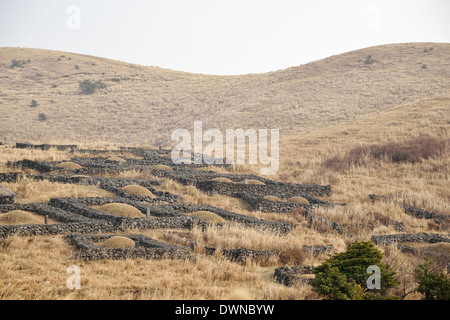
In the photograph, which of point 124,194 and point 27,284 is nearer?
point 27,284

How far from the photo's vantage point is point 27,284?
1074 centimetres

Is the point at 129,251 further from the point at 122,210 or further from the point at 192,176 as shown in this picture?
the point at 192,176

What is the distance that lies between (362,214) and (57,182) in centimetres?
1631

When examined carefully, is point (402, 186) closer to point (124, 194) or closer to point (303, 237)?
point (303, 237)

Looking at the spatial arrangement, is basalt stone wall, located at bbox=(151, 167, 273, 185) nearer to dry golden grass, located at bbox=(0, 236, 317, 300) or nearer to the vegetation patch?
the vegetation patch

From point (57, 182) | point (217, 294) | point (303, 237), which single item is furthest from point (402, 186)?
point (217, 294)

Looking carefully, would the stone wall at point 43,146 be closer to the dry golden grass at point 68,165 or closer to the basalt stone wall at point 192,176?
the dry golden grass at point 68,165

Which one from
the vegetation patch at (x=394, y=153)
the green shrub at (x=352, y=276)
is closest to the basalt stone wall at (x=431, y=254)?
the green shrub at (x=352, y=276)

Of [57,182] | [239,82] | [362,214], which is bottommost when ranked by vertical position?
[362,214]

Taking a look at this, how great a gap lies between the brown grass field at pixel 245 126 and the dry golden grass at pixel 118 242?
1138 mm

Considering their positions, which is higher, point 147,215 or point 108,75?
point 108,75

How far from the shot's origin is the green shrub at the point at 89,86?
3582 inches

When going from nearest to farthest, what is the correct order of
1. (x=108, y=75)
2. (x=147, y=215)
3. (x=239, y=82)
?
(x=147, y=215) → (x=239, y=82) → (x=108, y=75)

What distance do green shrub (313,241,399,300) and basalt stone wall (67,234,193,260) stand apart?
4.48 m
